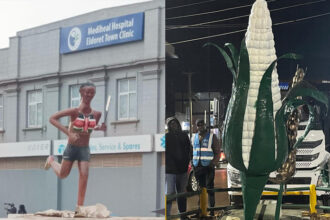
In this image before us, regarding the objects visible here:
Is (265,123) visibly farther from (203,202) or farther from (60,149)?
(60,149)

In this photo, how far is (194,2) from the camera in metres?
2.93

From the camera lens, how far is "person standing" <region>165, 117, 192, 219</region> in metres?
2.95

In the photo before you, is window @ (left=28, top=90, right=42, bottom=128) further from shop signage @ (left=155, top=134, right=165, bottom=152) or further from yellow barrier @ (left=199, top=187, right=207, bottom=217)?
yellow barrier @ (left=199, top=187, right=207, bottom=217)

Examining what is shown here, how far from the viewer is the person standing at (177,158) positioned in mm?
2947

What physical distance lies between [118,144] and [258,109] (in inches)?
40.0

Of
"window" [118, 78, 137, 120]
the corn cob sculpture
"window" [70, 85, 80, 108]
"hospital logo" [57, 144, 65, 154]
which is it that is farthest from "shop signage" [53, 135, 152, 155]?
the corn cob sculpture

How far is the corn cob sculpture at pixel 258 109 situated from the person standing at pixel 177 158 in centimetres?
29

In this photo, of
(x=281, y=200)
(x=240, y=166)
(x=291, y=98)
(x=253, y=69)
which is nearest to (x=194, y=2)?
(x=253, y=69)

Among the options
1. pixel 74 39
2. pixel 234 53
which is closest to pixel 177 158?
pixel 234 53

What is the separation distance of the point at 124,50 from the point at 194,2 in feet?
1.93

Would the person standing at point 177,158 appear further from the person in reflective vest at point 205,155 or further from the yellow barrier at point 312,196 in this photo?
the yellow barrier at point 312,196

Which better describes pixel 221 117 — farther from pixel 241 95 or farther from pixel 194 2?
pixel 194 2

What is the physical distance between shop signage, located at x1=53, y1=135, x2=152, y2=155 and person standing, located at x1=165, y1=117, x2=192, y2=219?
9.9 inches

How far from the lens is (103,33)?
335 centimetres
